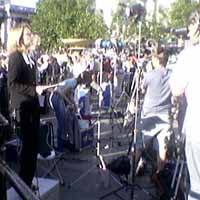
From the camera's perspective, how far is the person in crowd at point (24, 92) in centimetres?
491

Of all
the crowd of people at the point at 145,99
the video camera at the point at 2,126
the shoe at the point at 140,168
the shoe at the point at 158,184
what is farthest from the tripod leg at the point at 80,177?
the video camera at the point at 2,126

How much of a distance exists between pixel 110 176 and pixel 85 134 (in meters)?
2.36

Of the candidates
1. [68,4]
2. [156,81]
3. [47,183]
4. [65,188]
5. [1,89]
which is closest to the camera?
[47,183]

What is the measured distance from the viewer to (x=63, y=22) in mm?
37000

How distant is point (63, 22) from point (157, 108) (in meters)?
31.6

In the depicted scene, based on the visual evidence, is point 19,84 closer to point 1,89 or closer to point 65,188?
point 65,188

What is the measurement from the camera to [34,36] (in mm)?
5078

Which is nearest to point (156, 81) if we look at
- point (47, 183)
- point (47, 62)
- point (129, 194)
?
point (129, 194)

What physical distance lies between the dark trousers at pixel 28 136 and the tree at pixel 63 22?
3201 centimetres

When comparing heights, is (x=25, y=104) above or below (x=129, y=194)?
above

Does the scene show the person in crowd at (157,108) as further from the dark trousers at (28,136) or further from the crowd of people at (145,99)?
the dark trousers at (28,136)

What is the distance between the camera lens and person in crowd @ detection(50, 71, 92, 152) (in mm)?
7914

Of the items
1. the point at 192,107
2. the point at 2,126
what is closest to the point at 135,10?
the point at 192,107

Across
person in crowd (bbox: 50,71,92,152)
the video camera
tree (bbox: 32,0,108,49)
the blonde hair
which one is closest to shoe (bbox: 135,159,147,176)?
person in crowd (bbox: 50,71,92,152)
